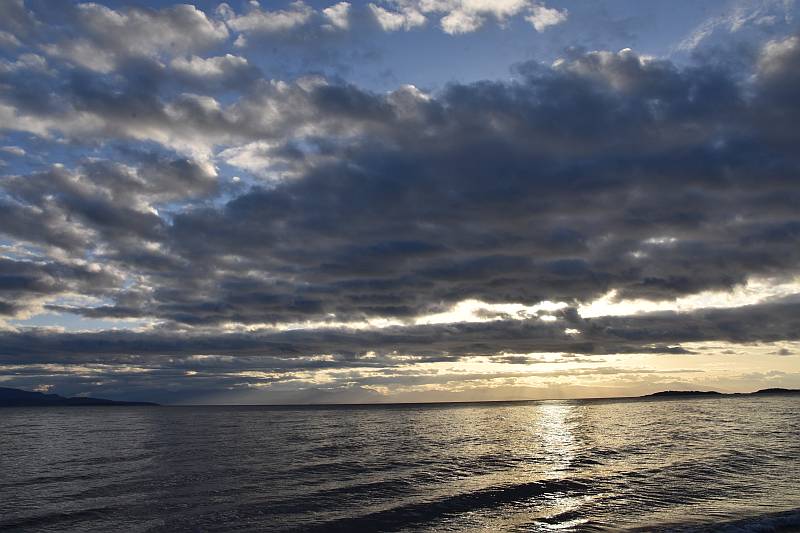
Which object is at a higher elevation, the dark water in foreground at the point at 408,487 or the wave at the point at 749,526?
the wave at the point at 749,526

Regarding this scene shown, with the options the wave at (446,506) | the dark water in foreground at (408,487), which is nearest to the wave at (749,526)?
the dark water in foreground at (408,487)

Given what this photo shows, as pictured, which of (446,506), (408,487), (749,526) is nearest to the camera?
(749,526)

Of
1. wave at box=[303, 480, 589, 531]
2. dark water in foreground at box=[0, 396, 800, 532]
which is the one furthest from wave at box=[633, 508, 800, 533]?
wave at box=[303, 480, 589, 531]

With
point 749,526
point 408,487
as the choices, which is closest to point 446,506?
point 408,487

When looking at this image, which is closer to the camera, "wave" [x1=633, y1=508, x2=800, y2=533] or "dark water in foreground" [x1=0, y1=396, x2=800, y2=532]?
"wave" [x1=633, y1=508, x2=800, y2=533]

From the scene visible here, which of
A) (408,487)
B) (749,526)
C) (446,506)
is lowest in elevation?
(408,487)

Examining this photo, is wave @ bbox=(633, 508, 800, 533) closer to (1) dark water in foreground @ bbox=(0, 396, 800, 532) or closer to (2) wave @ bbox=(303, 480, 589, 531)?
(1) dark water in foreground @ bbox=(0, 396, 800, 532)

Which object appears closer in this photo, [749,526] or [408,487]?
[749,526]

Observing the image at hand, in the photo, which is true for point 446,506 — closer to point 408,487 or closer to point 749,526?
point 408,487

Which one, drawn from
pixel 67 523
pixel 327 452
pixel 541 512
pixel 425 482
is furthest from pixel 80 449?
pixel 541 512

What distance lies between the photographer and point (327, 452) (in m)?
61.8

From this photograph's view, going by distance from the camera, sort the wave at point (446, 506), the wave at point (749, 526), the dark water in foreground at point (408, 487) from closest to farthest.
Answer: the wave at point (749, 526) < the wave at point (446, 506) < the dark water in foreground at point (408, 487)

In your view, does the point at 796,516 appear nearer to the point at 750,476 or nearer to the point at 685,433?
the point at 750,476

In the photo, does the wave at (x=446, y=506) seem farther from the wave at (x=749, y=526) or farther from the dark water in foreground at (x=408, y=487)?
the wave at (x=749, y=526)
